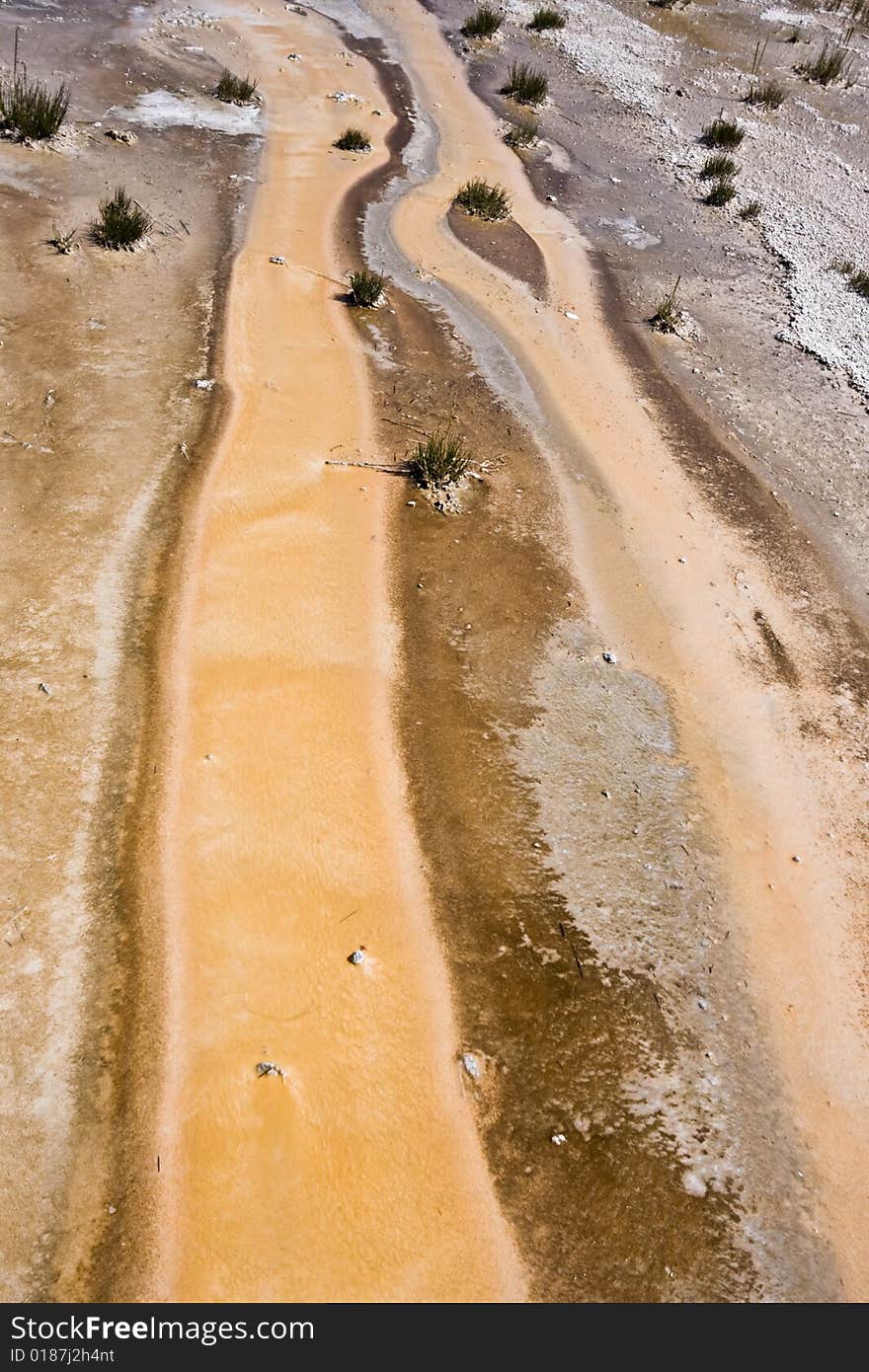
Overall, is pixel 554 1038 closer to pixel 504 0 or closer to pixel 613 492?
pixel 613 492

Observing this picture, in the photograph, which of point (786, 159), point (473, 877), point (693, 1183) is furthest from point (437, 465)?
point (786, 159)

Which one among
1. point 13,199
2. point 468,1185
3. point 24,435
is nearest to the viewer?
point 468,1185

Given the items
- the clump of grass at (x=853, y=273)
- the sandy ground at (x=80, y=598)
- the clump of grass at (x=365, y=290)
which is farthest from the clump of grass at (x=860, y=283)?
the sandy ground at (x=80, y=598)

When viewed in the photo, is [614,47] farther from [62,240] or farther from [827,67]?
[62,240]

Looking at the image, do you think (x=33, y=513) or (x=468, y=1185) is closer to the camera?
(x=468, y=1185)

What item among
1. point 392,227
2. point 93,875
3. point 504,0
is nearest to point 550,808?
point 93,875

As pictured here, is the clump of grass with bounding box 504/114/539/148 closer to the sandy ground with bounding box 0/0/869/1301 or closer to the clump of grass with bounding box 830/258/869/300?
the clump of grass with bounding box 830/258/869/300

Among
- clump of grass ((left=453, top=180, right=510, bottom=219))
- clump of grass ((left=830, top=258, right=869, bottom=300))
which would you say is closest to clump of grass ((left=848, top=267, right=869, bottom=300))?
clump of grass ((left=830, top=258, right=869, bottom=300))
